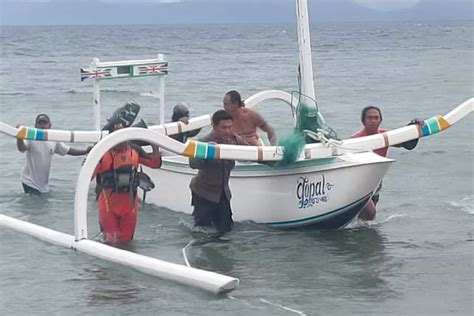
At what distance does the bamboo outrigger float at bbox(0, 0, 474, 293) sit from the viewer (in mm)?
9078

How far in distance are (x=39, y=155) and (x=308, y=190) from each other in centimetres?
432

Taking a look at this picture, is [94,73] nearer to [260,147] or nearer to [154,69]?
[154,69]

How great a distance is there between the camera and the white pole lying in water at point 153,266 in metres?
8.24

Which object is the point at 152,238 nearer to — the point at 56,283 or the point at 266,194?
the point at 266,194

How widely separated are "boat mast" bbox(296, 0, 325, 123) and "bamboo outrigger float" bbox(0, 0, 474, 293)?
0.4 inches

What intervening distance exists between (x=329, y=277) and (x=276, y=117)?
1413cm

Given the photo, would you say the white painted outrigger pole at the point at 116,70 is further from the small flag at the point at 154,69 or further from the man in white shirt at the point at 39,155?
the man in white shirt at the point at 39,155

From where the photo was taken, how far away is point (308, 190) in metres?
10.1

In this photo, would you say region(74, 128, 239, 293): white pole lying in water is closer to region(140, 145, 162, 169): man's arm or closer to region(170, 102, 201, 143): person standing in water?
region(140, 145, 162, 169): man's arm

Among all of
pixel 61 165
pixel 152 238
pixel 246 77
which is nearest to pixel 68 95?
pixel 246 77

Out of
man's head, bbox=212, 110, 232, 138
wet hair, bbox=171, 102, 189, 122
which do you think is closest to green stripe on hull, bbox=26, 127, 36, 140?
wet hair, bbox=171, 102, 189, 122

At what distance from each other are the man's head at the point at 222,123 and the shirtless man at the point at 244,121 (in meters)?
0.75

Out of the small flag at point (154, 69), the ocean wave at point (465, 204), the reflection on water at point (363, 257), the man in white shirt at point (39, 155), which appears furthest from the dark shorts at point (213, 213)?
the small flag at point (154, 69)

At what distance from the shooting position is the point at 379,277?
29.5 ft
